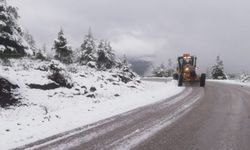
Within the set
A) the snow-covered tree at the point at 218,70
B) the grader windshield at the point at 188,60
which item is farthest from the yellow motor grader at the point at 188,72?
the snow-covered tree at the point at 218,70

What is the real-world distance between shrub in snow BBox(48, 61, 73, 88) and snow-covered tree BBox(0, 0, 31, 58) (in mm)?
3111

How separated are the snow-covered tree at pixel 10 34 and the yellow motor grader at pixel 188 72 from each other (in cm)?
1427

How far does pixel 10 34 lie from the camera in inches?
421

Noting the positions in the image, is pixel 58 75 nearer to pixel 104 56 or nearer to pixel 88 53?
pixel 88 53

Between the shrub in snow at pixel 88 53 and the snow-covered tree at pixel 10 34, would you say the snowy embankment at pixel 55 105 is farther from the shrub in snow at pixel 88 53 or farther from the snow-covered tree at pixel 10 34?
the shrub in snow at pixel 88 53

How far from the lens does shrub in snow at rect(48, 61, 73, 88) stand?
14135 millimetres

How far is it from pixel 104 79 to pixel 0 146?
13.5 metres

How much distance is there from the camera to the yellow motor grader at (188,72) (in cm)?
2130

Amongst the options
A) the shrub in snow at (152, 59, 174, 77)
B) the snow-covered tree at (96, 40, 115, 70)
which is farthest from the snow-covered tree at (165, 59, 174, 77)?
the snow-covered tree at (96, 40, 115, 70)

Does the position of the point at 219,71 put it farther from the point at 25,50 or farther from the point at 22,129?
the point at 22,129

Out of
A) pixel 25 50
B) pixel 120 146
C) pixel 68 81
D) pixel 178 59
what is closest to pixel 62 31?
pixel 178 59

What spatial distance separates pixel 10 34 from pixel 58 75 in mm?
4174

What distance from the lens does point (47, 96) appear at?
487 inches

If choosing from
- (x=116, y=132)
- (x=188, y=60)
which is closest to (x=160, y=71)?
(x=188, y=60)
